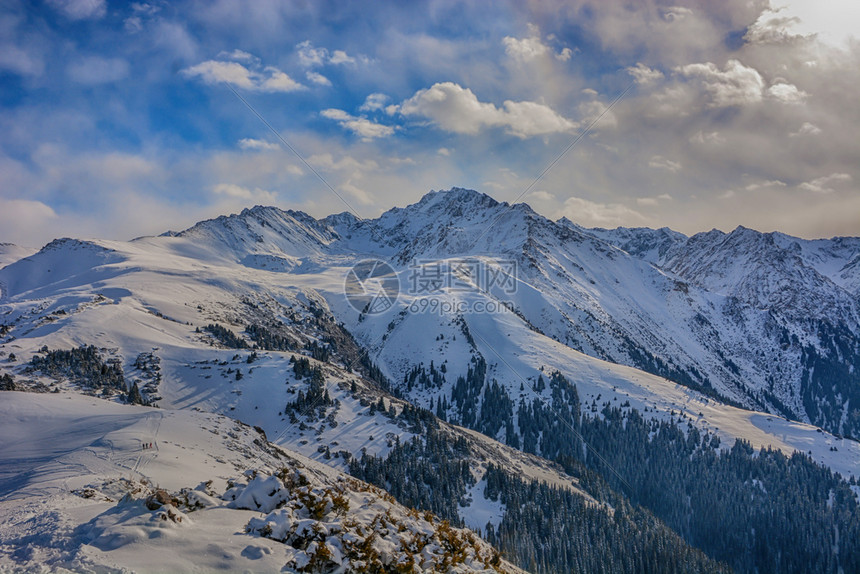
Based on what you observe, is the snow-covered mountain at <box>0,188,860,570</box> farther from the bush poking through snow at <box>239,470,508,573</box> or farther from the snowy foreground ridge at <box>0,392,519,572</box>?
the bush poking through snow at <box>239,470,508,573</box>

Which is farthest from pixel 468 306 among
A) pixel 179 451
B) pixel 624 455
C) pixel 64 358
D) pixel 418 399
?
pixel 179 451

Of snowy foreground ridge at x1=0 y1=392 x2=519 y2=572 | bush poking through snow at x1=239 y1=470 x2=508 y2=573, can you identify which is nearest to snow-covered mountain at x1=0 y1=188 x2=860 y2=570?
snowy foreground ridge at x1=0 y1=392 x2=519 y2=572

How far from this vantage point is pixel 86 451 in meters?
21.5

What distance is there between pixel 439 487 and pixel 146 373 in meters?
52.8

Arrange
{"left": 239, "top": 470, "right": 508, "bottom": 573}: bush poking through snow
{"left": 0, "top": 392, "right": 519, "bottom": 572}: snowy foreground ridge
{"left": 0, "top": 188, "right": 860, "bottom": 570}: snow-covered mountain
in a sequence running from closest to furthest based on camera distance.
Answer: {"left": 0, "top": 392, "right": 519, "bottom": 572}: snowy foreground ridge → {"left": 239, "top": 470, "right": 508, "bottom": 573}: bush poking through snow → {"left": 0, "top": 188, "right": 860, "bottom": 570}: snow-covered mountain

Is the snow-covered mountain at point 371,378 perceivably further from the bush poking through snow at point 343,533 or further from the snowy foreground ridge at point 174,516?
the bush poking through snow at point 343,533

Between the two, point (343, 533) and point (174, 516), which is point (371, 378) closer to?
point (343, 533)

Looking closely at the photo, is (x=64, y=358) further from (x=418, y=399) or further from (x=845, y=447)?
(x=845, y=447)

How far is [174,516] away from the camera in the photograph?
13719mm

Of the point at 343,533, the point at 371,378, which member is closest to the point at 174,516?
the point at 343,533

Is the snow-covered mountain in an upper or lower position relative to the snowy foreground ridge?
lower

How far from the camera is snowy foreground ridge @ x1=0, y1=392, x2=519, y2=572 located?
462 inches

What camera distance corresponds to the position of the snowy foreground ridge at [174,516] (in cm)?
1174

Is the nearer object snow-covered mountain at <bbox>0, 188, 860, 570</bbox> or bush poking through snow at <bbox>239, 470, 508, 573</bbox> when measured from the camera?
bush poking through snow at <bbox>239, 470, 508, 573</bbox>
